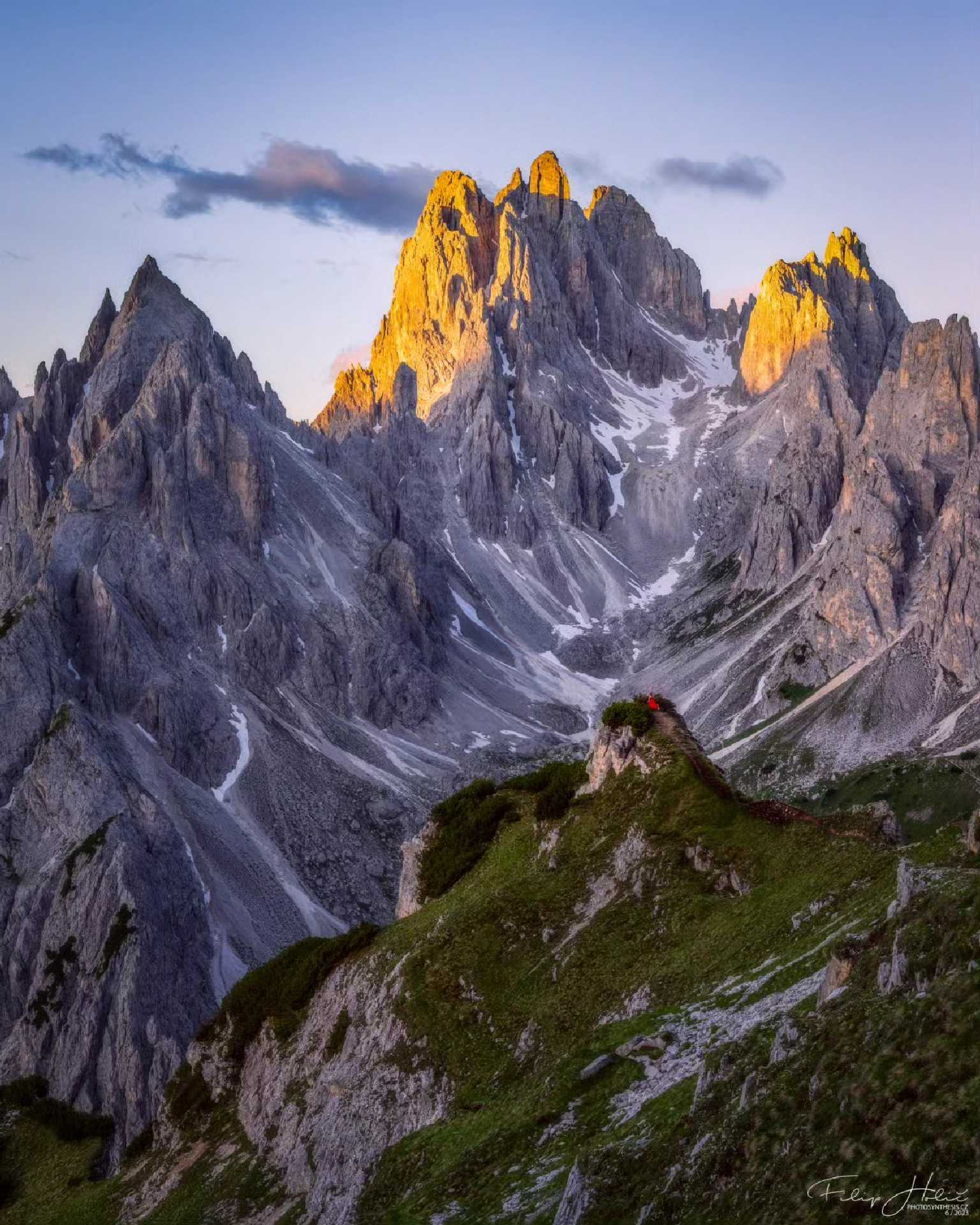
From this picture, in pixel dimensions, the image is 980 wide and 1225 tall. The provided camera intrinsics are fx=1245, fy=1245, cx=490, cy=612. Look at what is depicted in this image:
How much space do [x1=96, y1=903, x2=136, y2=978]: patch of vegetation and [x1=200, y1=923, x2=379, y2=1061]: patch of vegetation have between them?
72.6 m

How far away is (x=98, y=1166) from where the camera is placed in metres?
73.6

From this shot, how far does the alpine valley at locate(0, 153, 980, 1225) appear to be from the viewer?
23547mm

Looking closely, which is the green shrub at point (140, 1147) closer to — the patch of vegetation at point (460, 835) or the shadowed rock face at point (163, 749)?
the patch of vegetation at point (460, 835)

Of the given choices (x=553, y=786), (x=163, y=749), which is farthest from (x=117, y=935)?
(x=553, y=786)

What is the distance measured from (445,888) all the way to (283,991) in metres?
7.65

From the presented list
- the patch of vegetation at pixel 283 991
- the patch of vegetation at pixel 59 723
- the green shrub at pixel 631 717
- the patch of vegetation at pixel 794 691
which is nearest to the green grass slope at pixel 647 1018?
the patch of vegetation at pixel 283 991

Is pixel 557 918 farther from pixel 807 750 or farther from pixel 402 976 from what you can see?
pixel 807 750

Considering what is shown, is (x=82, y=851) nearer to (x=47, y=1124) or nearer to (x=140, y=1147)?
(x=47, y=1124)

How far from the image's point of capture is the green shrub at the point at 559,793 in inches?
1874

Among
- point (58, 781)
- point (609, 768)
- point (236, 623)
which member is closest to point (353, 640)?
point (236, 623)

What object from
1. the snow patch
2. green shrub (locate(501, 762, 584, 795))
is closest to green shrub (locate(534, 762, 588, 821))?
green shrub (locate(501, 762, 584, 795))

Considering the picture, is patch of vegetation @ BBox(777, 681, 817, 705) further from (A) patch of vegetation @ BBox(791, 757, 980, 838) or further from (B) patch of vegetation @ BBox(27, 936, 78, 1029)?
(B) patch of vegetation @ BBox(27, 936, 78, 1029)

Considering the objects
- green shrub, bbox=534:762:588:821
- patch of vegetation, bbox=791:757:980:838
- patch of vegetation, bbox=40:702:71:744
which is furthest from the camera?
patch of vegetation, bbox=40:702:71:744

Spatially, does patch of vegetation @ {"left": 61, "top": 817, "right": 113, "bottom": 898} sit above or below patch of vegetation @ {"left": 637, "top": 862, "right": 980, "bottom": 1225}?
A: above
